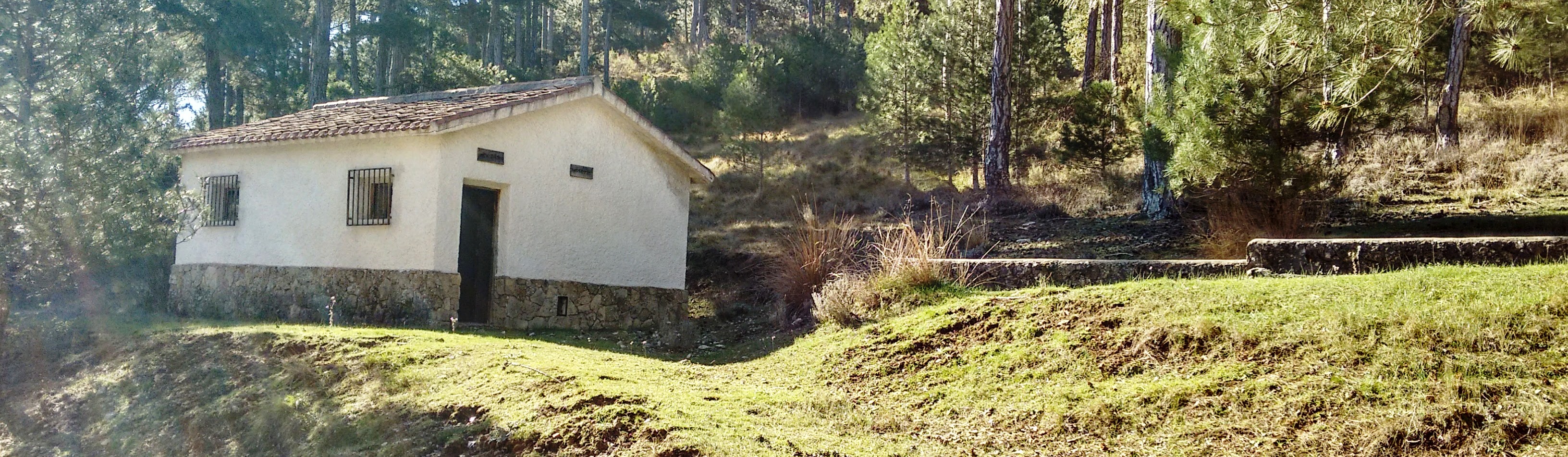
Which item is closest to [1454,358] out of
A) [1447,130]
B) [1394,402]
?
[1394,402]

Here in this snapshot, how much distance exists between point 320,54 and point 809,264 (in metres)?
19.2

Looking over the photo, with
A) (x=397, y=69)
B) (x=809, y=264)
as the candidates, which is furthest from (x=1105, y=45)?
(x=397, y=69)

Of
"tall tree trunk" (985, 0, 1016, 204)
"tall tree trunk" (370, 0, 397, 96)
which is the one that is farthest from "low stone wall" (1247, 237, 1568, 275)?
"tall tree trunk" (370, 0, 397, 96)

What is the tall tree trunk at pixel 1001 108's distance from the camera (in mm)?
17812

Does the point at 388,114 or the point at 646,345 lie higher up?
the point at 388,114

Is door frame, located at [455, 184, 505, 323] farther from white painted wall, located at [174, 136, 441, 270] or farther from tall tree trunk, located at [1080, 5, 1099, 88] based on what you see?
tall tree trunk, located at [1080, 5, 1099, 88]

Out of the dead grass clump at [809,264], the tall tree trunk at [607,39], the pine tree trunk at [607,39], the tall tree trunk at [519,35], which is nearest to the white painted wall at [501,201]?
the dead grass clump at [809,264]

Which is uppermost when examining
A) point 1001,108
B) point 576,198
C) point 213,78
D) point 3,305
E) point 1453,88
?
point 213,78

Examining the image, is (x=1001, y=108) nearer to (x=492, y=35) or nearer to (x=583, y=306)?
(x=583, y=306)

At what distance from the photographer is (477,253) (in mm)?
14211

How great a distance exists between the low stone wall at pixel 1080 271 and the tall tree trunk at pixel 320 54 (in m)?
20.9

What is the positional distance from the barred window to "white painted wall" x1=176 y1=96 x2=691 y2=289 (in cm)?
11

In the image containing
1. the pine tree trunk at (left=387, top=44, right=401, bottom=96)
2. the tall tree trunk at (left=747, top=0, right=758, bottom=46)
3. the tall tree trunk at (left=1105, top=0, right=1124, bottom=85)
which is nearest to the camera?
the tall tree trunk at (left=1105, top=0, right=1124, bottom=85)

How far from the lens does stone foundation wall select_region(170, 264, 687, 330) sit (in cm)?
1309
